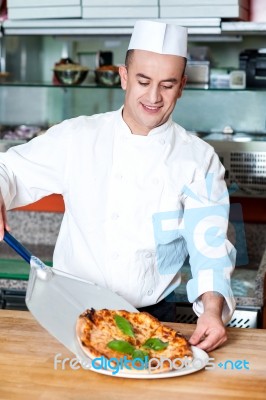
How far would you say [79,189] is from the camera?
7.72 feet

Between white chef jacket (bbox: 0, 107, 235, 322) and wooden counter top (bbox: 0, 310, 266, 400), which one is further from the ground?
white chef jacket (bbox: 0, 107, 235, 322)

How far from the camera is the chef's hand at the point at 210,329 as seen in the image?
1.87 meters

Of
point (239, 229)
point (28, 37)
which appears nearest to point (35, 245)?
point (239, 229)

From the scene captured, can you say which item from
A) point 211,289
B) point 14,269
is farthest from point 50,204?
point 211,289

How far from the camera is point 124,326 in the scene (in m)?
1.79

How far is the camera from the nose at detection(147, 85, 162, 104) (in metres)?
2.17

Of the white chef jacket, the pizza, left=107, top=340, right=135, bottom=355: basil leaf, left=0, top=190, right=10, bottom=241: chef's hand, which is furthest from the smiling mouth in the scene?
left=107, top=340, right=135, bottom=355: basil leaf

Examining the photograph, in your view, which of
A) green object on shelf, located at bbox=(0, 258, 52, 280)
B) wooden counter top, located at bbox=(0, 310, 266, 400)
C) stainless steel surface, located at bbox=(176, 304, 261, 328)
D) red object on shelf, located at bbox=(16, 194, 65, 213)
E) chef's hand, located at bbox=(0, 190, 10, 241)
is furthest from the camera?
red object on shelf, located at bbox=(16, 194, 65, 213)

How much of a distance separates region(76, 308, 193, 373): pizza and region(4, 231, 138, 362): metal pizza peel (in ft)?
0.12

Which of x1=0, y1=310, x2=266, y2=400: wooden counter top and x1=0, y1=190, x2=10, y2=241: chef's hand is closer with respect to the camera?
x1=0, y1=310, x2=266, y2=400: wooden counter top

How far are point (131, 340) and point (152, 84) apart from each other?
2.40 ft

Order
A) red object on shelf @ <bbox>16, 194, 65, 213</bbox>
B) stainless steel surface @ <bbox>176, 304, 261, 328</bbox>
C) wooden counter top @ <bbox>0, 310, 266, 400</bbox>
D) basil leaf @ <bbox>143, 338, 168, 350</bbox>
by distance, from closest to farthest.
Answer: wooden counter top @ <bbox>0, 310, 266, 400</bbox>, basil leaf @ <bbox>143, 338, 168, 350</bbox>, stainless steel surface @ <bbox>176, 304, 261, 328</bbox>, red object on shelf @ <bbox>16, 194, 65, 213</bbox>

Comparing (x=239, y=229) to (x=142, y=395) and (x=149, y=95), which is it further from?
(x=142, y=395)

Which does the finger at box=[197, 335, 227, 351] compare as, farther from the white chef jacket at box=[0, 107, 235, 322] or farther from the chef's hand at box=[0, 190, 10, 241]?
Answer: the chef's hand at box=[0, 190, 10, 241]
